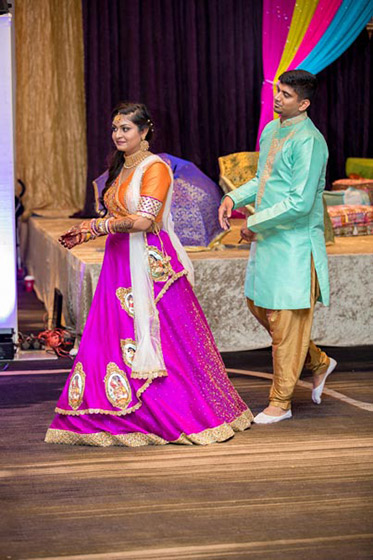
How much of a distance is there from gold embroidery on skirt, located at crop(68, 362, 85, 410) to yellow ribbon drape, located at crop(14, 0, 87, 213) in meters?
5.08

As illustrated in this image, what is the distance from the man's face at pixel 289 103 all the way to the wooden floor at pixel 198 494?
1.17 m

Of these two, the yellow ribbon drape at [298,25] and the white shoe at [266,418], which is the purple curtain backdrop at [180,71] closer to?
the yellow ribbon drape at [298,25]

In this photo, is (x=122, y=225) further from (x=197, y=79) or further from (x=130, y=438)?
(x=197, y=79)

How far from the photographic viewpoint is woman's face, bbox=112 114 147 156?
11.3 feet

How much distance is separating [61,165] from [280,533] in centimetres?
630

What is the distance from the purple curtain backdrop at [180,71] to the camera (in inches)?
324

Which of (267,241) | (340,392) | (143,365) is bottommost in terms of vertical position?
(340,392)

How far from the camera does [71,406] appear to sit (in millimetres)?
3463

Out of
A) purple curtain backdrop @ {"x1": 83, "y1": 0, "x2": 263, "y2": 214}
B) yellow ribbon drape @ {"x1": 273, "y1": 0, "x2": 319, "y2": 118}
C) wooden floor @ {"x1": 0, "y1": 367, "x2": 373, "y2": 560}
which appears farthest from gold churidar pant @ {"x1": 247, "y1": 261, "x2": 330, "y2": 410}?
purple curtain backdrop @ {"x1": 83, "y1": 0, "x2": 263, "y2": 214}

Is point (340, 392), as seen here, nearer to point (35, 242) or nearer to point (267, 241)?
point (267, 241)

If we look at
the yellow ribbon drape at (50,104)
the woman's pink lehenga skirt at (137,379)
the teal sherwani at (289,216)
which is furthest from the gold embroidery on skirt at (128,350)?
the yellow ribbon drape at (50,104)

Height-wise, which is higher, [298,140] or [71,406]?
[298,140]

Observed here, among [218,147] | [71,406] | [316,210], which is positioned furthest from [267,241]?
[218,147]

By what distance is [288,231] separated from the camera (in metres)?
3.66
